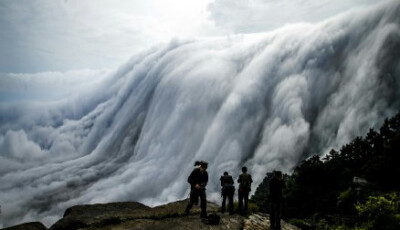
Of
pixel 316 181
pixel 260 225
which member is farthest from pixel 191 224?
pixel 316 181

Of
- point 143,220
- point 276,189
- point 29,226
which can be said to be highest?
point 276,189

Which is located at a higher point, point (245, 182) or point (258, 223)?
point (245, 182)

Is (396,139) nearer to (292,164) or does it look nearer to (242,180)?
(242,180)

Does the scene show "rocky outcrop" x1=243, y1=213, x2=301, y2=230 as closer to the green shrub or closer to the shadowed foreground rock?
the shadowed foreground rock

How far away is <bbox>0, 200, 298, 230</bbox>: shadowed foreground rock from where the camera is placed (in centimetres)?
1172

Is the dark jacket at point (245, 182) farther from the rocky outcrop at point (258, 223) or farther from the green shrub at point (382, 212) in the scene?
the green shrub at point (382, 212)

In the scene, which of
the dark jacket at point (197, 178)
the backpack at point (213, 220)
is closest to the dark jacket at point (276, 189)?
the backpack at point (213, 220)

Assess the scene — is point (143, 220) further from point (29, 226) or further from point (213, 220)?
point (29, 226)

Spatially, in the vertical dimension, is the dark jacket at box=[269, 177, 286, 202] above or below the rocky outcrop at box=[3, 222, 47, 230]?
above

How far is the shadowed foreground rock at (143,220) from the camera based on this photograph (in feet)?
38.4

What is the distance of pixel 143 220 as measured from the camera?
41.3 ft

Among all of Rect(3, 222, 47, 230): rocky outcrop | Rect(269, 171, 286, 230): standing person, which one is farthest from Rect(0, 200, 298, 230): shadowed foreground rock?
Rect(269, 171, 286, 230): standing person

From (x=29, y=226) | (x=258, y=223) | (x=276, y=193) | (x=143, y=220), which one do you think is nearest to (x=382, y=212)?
(x=276, y=193)

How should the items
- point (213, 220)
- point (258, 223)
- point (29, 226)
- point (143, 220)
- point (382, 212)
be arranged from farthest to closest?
point (29, 226) < point (258, 223) < point (143, 220) < point (213, 220) < point (382, 212)
